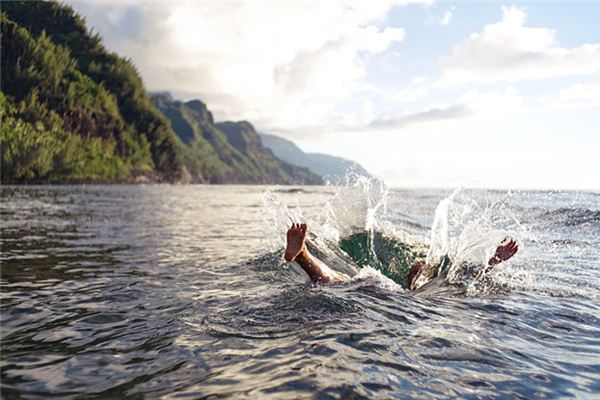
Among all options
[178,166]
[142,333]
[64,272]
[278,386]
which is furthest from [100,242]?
[178,166]

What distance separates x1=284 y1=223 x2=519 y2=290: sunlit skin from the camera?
287 inches

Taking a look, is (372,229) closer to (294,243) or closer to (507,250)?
(507,250)

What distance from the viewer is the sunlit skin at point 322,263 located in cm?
729

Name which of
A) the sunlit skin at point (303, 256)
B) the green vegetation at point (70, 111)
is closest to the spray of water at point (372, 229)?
the sunlit skin at point (303, 256)

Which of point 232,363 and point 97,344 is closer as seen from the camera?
point 232,363

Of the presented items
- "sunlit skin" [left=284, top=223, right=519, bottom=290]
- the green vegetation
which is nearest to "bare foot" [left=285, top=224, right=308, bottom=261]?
"sunlit skin" [left=284, top=223, right=519, bottom=290]

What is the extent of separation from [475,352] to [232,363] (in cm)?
265

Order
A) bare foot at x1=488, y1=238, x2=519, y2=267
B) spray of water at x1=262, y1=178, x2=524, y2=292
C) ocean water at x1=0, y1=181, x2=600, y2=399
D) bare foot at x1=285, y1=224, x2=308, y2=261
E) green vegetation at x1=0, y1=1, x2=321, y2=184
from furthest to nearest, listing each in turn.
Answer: green vegetation at x1=0, y1=1, x2=321, y2=184 → spray of water at x1=262, y1=178, x2=524, y2=292 → bare foot at x1=488, y1=238, x2=519, y2=267 → bare foot at x1=285, y1=224, x2=308, y2=261 → ocean water at x1=0, y1=181, x2=600, y2=399

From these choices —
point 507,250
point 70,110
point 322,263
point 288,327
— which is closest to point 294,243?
point 322,263

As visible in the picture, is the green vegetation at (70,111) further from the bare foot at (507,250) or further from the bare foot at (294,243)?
the bare foot at (507,250)

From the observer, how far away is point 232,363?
4438 millimetres

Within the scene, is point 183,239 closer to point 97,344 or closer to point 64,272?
point 64,272

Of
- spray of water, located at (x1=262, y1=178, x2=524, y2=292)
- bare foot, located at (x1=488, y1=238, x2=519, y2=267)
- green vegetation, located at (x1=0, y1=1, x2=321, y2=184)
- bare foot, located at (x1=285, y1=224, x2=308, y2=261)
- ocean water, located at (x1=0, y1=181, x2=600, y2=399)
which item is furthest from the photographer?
green vegetation, located at (x1=0, y1=1, x2=321, y2=184)

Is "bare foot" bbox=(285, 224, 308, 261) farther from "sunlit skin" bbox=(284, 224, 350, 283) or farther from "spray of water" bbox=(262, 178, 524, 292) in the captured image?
"spray of water" bbox=(262, 178, 524, 292)
